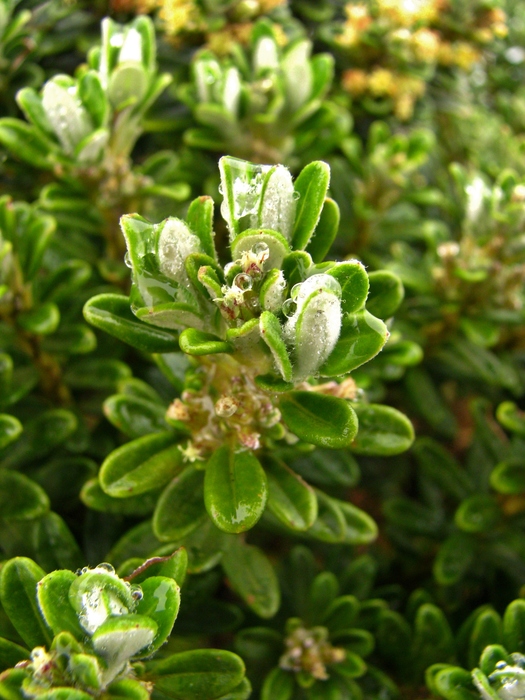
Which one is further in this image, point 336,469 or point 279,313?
point 336,469

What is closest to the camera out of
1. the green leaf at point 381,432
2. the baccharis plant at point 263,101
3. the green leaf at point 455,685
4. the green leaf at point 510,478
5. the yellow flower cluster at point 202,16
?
the green leaf at point 455,685

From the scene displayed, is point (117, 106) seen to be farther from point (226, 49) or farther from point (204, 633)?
point (204, 633)

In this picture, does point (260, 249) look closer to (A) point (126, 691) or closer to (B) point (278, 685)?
(A) point (126, 691)

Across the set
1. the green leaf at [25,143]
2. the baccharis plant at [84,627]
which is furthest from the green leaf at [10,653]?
the green leaf at [25,143]

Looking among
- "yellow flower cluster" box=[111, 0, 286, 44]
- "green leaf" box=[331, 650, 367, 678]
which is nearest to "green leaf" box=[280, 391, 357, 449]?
"green leaf" box=[331, 650, 367, 678]

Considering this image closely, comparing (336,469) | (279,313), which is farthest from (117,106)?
(336,469)

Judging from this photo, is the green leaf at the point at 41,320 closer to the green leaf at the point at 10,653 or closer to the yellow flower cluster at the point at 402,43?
the green leaf at the point at 10,653

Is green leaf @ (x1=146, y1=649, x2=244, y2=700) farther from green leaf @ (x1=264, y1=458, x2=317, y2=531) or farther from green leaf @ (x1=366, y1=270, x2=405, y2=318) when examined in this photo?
green leaf @ (x1=366, y1=270, x2=405, y2=318)
